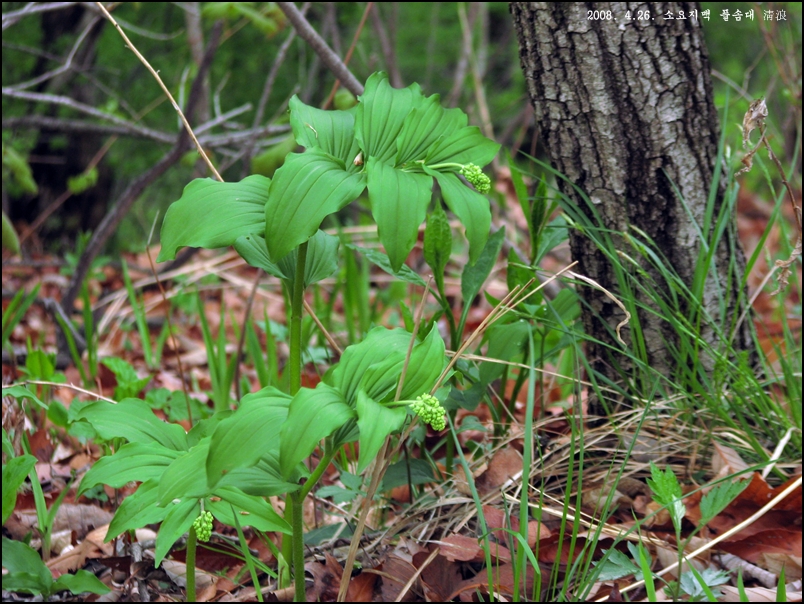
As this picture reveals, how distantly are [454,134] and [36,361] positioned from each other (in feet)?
4.12

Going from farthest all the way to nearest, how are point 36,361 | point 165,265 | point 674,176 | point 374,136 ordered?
1. point 165,265
2. point 36,361
3. point 674,176
4. point 374,136

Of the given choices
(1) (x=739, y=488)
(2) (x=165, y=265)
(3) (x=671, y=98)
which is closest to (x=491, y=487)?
(1) (x=739, y=488)

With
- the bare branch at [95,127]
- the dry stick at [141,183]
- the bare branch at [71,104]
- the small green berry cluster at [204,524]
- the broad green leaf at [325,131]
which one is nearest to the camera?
the small green berry cluster at [204,524]

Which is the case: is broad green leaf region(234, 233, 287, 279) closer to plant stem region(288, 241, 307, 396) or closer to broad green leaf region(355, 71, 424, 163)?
plant stem region(288, 241, 307, 396)

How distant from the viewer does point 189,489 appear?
802mm

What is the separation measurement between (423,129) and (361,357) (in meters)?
0.32

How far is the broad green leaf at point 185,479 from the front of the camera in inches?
31.4

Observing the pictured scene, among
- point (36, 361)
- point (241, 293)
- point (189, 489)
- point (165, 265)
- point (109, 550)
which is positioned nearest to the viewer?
point (189, 489)

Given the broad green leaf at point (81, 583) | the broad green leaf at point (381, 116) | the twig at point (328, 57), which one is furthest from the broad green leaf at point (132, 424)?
the twig at point (328, 57)

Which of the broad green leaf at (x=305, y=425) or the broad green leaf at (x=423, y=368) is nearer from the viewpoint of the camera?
the broad green leaf at (x=305, y=425)

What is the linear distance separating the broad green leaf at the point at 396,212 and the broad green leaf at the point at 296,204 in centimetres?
3

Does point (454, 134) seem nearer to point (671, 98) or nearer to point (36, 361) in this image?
→ point (671, 98)

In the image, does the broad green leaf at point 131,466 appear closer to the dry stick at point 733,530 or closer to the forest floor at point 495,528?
the forest floor at point 495,528

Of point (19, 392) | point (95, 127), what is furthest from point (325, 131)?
point (95, 127)
